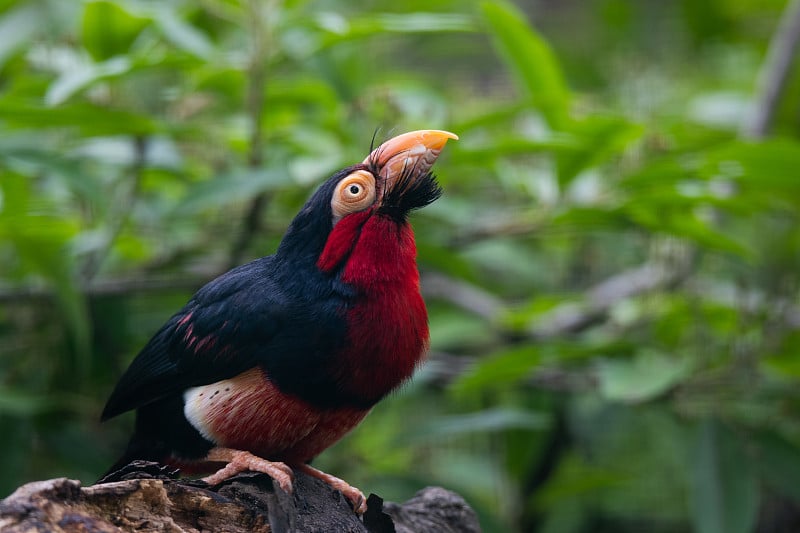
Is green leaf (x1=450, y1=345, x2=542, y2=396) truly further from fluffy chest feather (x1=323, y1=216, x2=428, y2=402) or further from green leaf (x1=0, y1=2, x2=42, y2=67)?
green leaf (x1=0, y1=2, x2=42, y2=67)

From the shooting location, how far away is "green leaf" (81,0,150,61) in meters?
2.51

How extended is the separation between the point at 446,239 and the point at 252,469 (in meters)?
1.48

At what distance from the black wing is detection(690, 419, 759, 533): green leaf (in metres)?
1.46

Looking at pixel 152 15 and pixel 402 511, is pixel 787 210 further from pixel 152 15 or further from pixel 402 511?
pixel 152 15

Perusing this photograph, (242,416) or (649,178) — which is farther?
(649,178)

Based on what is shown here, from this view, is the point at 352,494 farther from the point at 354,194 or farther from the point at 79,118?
the point at 79,118

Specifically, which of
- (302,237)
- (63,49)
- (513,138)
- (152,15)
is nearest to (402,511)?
(302,237)

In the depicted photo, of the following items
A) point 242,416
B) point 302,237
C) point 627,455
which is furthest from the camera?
point 627,455

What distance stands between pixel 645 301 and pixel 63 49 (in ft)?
6.64

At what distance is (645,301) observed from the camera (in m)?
2.85

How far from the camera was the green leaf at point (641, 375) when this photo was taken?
246 centimetres

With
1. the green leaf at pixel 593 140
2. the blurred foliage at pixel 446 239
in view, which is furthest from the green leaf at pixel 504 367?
the green leaf at pixel 593 140

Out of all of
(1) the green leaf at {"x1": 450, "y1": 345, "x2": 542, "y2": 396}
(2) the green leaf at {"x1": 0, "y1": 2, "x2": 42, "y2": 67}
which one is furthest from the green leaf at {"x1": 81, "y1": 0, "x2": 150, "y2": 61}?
(1) the green leaf at {"x1": 450, "y1": 345, "x2": 542, "y2": 396}

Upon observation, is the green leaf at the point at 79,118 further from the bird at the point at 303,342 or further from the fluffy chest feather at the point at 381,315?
the fluffy chest feather at the point at 381,315
